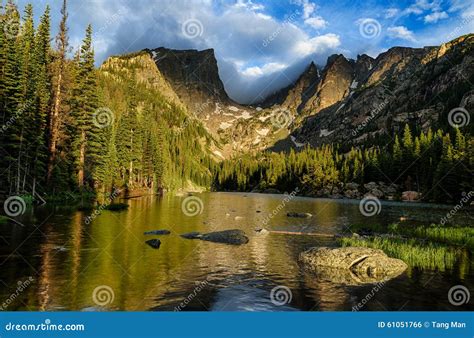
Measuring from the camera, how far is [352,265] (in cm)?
2189

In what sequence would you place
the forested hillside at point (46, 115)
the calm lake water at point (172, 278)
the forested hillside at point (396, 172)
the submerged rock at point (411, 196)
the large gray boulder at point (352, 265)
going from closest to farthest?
the calm lake water at point (172, 278) → the large gray boulder at point (352, 265) → the forested hillside at point (46, 115) → the forested hillside at point (396, 172) → the submerged rock at point (411, 196)

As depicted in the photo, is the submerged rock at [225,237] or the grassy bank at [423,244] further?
the submerged rock at [225,237]

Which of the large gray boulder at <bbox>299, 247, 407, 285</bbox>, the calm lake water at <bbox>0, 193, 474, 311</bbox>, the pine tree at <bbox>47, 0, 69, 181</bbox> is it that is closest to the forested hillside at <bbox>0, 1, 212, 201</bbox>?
the pine tree at <bbox>47, 0, 69, 181</bbox>

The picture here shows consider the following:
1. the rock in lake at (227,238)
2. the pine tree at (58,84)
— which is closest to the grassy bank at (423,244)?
the rock in lake at (227,238)

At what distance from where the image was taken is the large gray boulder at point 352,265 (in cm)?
2025

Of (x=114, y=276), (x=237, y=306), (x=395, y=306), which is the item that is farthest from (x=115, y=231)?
(x=395, y=306)

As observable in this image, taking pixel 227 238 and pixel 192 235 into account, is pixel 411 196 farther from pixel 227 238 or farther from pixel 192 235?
pixel 192 235

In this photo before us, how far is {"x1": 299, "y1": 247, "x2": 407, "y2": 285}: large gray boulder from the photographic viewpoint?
20250 millimetres

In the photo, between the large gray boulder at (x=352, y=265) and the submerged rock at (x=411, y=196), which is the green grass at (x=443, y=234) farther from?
the submerged rock at (x=411, y=196)

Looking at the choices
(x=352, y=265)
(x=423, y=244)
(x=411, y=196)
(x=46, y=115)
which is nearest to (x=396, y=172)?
(x=411, y=196)

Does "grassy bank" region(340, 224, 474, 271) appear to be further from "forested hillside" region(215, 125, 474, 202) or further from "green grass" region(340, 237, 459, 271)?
"forested hillside" region(215, 125, 474, 202)

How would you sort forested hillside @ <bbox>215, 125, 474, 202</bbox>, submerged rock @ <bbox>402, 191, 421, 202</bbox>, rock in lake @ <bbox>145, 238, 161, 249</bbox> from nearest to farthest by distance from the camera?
rock in lake @ <bbox>145, 238, 161, 249</bbox> < forested hillside @ <bbox>215, 125, 474, 202</bbox> < submerged rock @ <bbox>402, 191, 421, 202</bbox>

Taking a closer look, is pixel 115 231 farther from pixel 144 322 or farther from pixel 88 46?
pixel 88 46

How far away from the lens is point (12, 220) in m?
33.9
